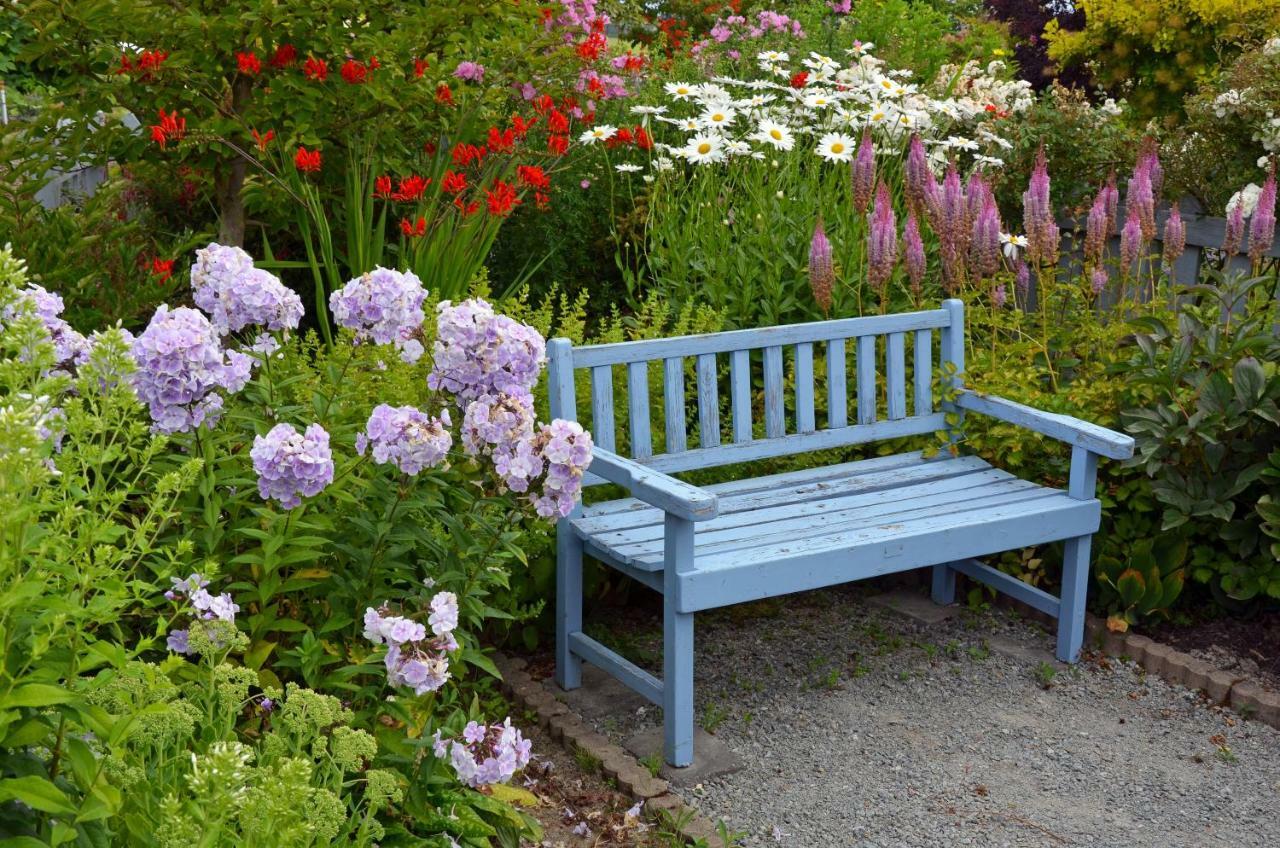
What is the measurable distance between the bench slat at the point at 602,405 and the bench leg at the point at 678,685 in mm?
613

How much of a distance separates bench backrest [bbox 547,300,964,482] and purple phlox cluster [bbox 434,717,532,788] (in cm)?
139

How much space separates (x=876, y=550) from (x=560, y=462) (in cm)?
127

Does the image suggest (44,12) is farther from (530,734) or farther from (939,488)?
(939,488)

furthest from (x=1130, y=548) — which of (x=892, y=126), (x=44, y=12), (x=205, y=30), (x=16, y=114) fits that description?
(x=16, y=114)

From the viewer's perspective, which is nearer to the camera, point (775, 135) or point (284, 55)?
point (284, 55)

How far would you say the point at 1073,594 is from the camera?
13.2 feet

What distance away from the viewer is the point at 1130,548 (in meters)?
4.25

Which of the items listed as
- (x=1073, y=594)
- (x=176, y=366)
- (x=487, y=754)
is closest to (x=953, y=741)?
(x=1073, y=594)

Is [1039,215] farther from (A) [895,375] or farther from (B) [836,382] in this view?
(B) [836,382]

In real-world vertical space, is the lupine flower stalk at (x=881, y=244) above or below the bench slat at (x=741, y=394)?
above

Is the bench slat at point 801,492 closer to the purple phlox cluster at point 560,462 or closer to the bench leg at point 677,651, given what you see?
the bench leg at point 677,651

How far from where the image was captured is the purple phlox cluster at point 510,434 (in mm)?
2547

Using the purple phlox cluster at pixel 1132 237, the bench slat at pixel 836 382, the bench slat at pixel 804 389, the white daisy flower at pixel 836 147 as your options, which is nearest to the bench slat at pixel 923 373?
the bench slat at pixel 836 382

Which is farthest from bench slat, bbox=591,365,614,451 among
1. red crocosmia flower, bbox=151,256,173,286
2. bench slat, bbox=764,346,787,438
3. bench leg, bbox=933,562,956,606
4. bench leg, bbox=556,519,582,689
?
red crocosmia flower, bbox=151,256,173,286
